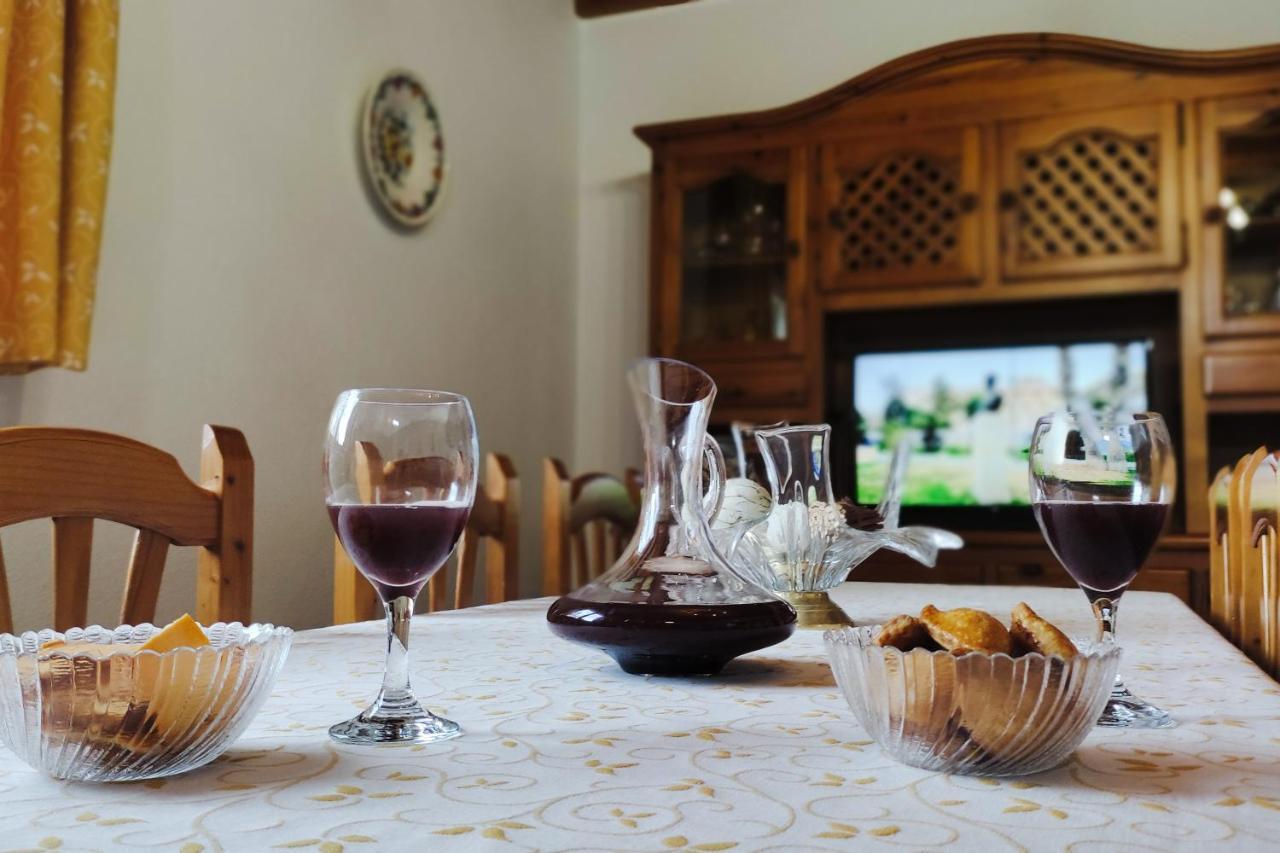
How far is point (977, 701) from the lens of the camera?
1.50ft

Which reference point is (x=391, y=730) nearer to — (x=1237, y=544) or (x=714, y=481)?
(x=714, y=481)

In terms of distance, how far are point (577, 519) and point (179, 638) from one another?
1383mm

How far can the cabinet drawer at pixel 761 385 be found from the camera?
3123mm

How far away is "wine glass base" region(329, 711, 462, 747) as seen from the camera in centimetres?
54

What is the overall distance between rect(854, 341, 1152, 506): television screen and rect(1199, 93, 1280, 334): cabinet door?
262 mm

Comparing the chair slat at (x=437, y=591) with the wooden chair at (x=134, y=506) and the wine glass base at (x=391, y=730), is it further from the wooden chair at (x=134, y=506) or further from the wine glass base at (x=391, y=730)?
the wine glass base at (x=391, y=730)

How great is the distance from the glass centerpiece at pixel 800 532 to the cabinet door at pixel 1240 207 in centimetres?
218

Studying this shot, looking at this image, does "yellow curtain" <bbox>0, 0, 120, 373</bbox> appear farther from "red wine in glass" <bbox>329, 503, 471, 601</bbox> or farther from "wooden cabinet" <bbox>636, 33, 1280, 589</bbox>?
"wooden cabinet" <bbox>636, 33, 1280, 589</bbox>

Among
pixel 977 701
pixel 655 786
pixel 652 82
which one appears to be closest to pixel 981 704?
pixel 977 701

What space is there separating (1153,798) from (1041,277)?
106 inches

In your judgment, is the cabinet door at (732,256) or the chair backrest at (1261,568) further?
the cabinet door at (732,256)

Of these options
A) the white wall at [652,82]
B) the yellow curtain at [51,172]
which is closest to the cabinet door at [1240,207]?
the white wall at [652,82]

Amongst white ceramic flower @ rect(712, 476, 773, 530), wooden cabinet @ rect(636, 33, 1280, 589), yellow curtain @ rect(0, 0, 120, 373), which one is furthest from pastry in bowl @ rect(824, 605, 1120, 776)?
wooden cabinet @ rect(636, 33, 1280, 589)

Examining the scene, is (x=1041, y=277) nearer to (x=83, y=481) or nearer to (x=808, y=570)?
(x=808, y=570)
